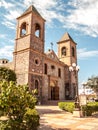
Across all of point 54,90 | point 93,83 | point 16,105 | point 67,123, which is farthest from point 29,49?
point 93,83

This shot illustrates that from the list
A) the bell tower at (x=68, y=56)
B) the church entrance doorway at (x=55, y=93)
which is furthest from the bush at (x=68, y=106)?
the bell tower at (x=68, y=56)

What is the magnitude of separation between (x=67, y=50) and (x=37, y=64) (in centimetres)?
1131

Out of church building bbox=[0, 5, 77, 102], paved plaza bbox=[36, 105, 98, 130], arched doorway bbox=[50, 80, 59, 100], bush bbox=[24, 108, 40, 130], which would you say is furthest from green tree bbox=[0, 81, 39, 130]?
arched doorway bbox=[50, 80, 59, 100]

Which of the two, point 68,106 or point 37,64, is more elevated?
point 37,64

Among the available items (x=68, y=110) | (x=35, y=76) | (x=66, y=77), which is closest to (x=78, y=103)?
(x=68, y=110)

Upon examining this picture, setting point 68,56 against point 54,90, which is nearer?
point 54,90

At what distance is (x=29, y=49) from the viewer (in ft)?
79.7

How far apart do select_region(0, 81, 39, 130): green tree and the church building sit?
48.6ft

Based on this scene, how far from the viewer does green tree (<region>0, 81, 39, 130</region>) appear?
687cm

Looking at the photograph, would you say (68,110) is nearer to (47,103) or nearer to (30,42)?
(47,103)

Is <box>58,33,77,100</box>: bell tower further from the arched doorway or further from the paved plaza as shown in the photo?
the paved plaza

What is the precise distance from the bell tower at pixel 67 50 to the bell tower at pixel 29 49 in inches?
347

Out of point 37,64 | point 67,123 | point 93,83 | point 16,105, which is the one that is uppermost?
point 37,64

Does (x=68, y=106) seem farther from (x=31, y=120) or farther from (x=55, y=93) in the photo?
(x=55, y=93)
